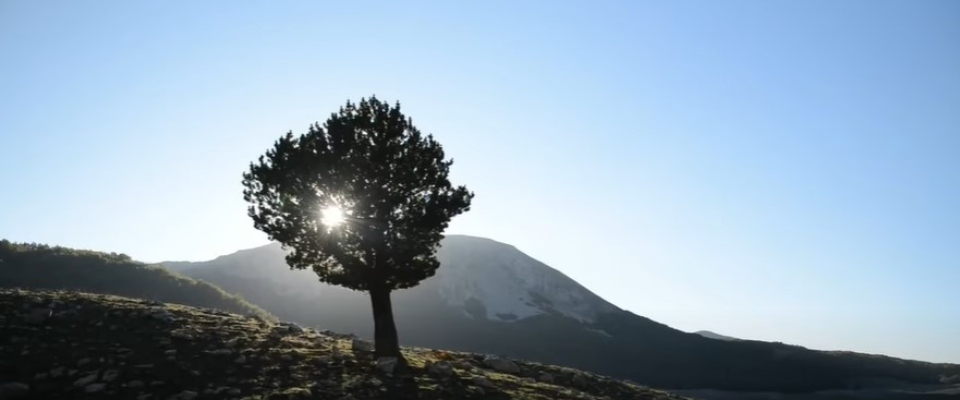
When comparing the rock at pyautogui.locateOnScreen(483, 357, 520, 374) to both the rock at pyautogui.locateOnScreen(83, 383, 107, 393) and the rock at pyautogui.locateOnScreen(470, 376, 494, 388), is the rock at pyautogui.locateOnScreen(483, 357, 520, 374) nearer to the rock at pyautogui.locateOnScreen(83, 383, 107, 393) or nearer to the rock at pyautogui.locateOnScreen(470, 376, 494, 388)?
the rock at pyautogui.locateOnScreen(470, 376, 494, 388)

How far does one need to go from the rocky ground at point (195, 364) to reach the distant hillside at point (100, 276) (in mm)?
51613

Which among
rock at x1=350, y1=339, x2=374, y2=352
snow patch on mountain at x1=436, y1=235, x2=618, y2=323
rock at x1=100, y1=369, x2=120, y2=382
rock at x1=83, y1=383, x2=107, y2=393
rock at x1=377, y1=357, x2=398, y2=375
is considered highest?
snow patch on mountain at x1=436, y1=235, x2=618, y2=323

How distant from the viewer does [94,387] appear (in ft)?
59.2

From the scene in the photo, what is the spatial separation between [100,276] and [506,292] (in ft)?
385

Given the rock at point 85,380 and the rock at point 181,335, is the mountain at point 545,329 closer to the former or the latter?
the rock at point 181,335

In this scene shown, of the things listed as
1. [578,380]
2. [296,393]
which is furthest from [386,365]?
[578,380]

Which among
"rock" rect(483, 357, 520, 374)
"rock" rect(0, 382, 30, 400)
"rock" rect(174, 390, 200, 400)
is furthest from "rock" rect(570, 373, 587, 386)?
"rock" rect(0, 382, 30, 400)

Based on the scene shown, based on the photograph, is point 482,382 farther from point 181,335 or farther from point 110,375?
point 110,375

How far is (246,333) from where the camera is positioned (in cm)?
2850

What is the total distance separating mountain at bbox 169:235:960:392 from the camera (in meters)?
135

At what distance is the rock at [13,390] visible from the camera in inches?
664

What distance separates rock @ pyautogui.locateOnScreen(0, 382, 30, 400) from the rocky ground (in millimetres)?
23

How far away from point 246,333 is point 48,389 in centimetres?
1086

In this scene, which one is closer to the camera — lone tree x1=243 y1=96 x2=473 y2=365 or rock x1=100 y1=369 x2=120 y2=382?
rock x1=100 y1=369 x2=120 y2=382
